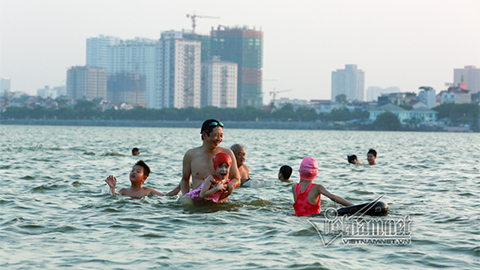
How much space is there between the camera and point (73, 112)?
191750 millimetres

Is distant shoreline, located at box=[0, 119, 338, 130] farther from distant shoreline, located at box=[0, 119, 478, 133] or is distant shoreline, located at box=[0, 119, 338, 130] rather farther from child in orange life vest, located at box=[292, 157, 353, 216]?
child in orange life vest, located at box=[292, 157, 353, 216]

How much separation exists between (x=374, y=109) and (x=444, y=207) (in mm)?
163751

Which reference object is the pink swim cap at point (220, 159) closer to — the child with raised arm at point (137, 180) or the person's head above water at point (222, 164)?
the person's head above water at point (222, 164)

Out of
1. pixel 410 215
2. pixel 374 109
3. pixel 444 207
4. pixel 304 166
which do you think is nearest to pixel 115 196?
pixel 304 166

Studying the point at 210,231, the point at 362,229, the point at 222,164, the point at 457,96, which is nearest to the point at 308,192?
the point at 362,229

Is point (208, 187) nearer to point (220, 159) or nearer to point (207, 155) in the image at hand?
point (220, 159)

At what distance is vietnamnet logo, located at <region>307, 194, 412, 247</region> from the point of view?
9.06 m

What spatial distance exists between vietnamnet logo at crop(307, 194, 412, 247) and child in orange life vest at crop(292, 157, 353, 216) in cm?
29

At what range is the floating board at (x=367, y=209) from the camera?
1033 cm

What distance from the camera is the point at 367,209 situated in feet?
34.3

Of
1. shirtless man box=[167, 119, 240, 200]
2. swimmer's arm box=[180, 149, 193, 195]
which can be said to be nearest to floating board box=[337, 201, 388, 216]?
shirtless man box=[167, 119, 240, 200]

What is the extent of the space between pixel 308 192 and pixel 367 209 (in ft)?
3.52

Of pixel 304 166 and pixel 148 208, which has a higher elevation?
pixel 304 166

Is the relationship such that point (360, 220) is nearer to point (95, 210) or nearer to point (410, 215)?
point (410, 215)
